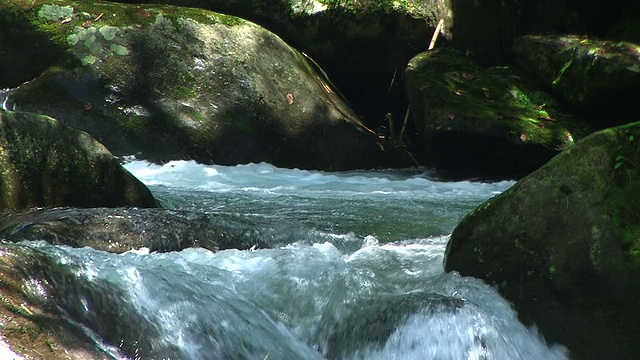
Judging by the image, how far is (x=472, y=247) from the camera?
170 inches

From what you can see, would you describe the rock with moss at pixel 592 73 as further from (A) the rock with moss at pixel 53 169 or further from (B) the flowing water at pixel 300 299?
(A) the rock with moss at pixel 53 169

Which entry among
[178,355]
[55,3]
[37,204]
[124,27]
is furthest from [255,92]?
[178,355]

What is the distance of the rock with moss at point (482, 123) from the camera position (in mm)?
9352

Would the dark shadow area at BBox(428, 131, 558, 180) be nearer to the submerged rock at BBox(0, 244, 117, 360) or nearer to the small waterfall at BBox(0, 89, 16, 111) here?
the small waterfall at BBox(0, 89, 16, 111)

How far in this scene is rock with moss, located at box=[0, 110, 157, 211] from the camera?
16.7 ft

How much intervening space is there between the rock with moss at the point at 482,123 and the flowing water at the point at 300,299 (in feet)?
12.0

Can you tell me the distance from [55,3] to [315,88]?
3171 mm

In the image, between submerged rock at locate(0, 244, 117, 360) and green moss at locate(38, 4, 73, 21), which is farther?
green moss at locate(38, 4, 73, 21)

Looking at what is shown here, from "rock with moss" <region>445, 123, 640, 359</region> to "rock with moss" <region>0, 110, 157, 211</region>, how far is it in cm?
253

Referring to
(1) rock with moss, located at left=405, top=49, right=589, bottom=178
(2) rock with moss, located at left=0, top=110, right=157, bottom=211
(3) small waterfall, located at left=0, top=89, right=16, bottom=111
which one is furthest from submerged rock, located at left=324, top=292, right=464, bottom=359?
(3) small waterfall, located at left=0, top=89, right=16, bottom=111

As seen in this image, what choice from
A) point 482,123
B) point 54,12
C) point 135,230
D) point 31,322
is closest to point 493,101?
point 482,123

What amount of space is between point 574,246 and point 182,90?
5.90 m

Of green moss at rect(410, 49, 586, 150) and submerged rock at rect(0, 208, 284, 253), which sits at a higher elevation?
green moss at rect(410, 49, 586, 150)

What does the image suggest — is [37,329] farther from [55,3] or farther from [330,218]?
[55,3]
